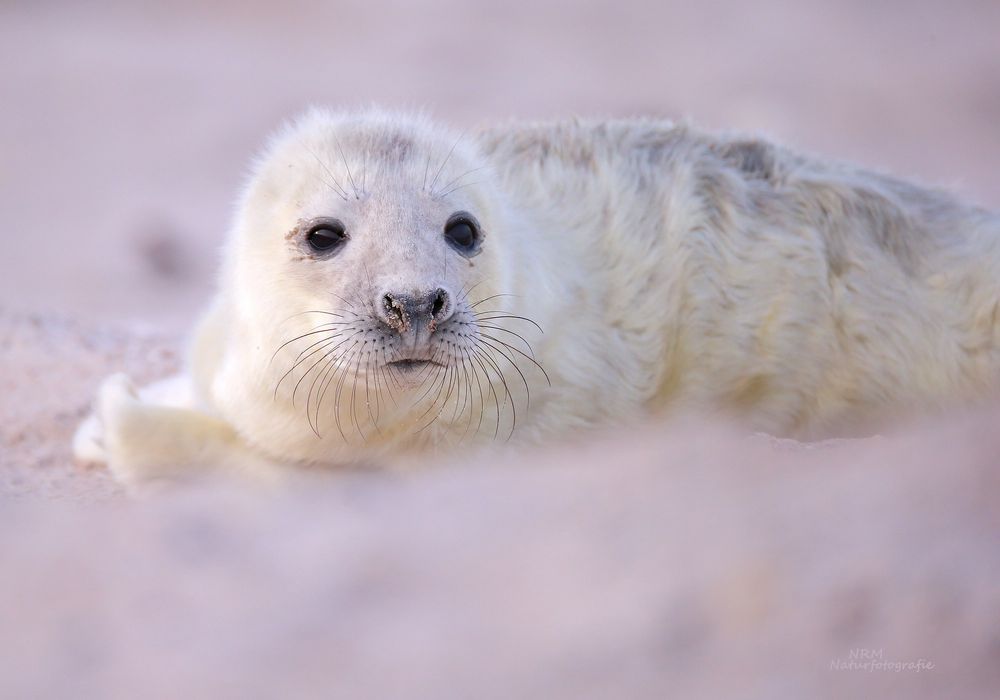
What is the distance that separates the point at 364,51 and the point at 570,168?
23.4ft

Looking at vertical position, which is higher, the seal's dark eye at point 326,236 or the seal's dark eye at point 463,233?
the seal's dark eye at point 463,233

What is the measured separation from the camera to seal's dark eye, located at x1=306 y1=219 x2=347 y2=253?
308 cm

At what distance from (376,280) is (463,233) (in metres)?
0.34

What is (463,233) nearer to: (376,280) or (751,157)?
(376,280)

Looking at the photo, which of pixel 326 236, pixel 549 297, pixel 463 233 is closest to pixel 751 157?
pixel 549 297

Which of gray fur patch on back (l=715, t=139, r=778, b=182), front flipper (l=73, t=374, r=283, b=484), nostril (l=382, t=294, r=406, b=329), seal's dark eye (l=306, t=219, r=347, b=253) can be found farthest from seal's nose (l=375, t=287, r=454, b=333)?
gray fur patch on back (l=715, t=139, r=778, b=182)

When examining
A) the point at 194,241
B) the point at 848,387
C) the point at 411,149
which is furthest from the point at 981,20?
the point at 411,149

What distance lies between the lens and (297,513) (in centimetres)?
177

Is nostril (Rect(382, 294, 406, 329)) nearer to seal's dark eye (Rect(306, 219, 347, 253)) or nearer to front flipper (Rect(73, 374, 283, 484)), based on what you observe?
seal's dark eye (Rect(306, 219, 347, 253))

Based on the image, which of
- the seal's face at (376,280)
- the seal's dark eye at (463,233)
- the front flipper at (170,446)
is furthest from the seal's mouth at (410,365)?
the front flipper at (170,446)

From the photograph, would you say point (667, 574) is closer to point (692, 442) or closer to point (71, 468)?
point (692, 442)

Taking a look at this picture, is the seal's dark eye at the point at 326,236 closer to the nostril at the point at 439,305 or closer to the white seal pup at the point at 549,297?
the white seal pup at the point at 549,297

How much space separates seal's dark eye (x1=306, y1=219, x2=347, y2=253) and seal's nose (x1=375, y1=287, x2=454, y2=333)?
299 mm

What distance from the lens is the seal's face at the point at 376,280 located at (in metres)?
2.90
